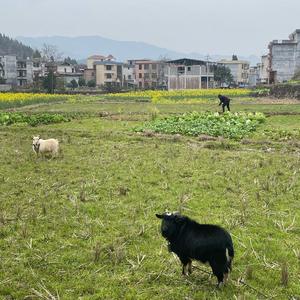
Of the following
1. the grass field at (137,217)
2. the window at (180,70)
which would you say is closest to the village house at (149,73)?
the window at (180,70)

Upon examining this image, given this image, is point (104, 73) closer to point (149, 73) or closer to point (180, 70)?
point (149, 73)

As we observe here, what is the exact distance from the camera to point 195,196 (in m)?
9.91

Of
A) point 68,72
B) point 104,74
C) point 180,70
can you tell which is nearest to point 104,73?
point 104,74

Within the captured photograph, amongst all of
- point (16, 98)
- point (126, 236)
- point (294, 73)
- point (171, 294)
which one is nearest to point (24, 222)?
point (126, 236)

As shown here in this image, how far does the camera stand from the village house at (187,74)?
9038cm

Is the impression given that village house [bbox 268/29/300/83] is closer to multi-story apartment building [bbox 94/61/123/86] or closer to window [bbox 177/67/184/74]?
window [bbox 177/67/184/74]

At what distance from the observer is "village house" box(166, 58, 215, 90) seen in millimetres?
90375

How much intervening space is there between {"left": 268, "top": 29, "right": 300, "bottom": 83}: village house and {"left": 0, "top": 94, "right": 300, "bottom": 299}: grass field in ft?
202

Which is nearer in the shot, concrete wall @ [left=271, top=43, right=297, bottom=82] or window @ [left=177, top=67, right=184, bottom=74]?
concrete wall @ [left=271, top=43, right=297, bottom=82]

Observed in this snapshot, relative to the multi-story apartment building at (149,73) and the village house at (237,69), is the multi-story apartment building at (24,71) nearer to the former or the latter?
the multi-story apartment building at (149,73)

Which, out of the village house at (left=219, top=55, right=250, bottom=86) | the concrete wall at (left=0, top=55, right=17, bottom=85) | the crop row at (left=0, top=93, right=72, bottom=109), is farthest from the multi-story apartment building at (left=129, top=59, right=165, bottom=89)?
the crop row at (left=0, top=93, right=72, bottom=109)

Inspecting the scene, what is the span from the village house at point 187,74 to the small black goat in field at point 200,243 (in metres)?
86.0

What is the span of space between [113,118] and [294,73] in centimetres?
5284

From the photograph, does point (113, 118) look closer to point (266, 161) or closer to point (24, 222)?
point (266, 161)
